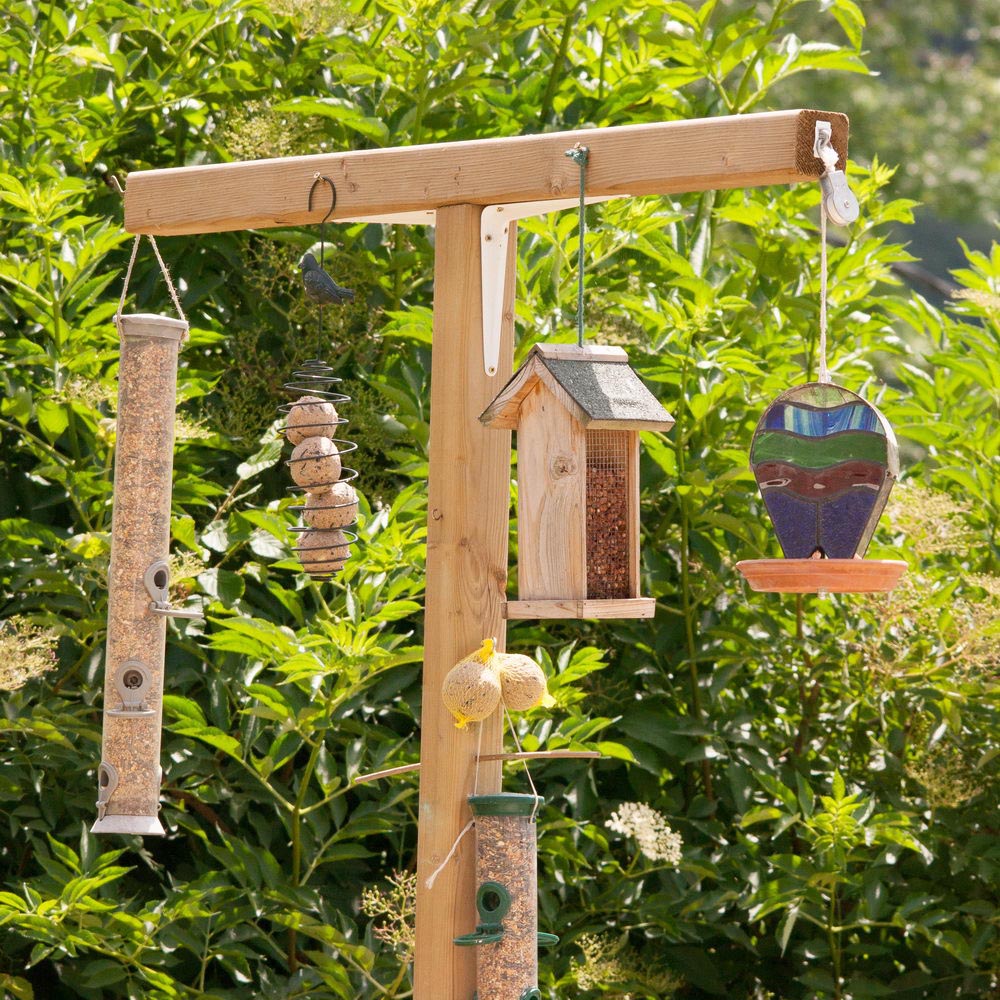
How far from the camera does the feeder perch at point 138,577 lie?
316cm

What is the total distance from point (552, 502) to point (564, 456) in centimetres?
9

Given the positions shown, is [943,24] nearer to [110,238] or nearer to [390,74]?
[390,74]

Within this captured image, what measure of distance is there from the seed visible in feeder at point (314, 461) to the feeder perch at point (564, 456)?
16.4 inches

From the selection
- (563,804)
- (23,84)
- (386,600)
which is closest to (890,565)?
(386,600)

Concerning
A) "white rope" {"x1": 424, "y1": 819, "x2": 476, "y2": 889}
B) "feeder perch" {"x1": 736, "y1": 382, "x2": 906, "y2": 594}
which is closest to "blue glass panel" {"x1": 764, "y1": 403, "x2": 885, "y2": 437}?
"feeder perch" {"x1": 736, "y1": 382, "x2": 906, "y2": 594}

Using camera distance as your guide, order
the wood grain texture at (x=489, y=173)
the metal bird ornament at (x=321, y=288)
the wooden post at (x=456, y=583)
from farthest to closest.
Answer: the metal bird ornament at (x=321, y=288), the wooden post at (x=456, y=583), the wood grain texture at (x=489, y=173)

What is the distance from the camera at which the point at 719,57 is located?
456 centimetres

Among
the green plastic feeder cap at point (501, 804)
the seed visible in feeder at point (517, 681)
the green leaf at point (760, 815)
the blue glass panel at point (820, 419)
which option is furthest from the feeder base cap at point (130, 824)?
the green leaf at point (760, 815)

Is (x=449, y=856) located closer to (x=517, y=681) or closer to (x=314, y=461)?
(x=517, y=681)

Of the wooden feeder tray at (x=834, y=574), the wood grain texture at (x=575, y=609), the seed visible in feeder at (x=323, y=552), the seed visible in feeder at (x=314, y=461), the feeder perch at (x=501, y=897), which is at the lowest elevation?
the feeder perch at (x=501, y=897)

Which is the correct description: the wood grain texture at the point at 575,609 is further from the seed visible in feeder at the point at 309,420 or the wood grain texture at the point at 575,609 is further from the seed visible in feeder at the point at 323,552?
the seed visible in feeder at the point at 309,420

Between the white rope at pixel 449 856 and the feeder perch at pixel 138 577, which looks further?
the feeder perch at pixel 138 577

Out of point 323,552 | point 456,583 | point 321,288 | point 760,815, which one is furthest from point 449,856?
point 760,815

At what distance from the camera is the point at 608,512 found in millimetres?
2992
